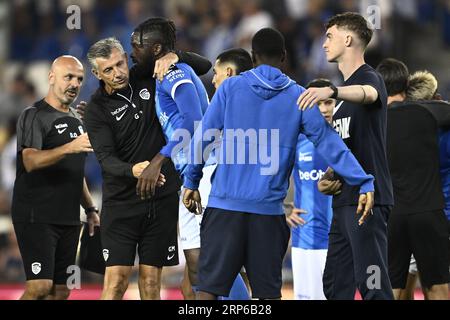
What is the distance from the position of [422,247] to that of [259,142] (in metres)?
2.19

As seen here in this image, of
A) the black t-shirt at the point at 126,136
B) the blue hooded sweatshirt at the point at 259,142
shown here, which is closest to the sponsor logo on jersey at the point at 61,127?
the black t-shirt at the point at 126,136

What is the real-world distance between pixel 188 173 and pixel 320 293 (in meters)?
2.14

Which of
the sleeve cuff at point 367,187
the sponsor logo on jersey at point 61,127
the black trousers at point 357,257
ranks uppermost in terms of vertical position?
the sponsor logo on jersey at point 61,127

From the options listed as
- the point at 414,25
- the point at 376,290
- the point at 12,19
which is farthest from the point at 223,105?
the point at 12,19

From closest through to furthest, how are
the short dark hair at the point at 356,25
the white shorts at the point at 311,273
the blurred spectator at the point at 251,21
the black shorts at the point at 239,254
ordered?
the black shorts at the point at 239,254 < the short dark hair at the point at 356,25 < the white shorts at the point at 311,273 < the blurred spectator at the point at 251,21

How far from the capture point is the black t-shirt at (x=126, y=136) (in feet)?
21.9

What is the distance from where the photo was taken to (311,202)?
7.61m

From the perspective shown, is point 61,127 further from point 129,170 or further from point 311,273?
point 311,273

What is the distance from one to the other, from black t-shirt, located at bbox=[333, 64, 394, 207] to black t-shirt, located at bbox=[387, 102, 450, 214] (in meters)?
1.21

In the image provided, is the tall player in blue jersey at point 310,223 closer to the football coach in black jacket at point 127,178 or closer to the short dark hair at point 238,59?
the short dark hair at point 238,59

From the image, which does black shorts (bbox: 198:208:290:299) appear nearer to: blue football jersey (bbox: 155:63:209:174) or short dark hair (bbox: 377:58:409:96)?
blue football jersey (bbox: 155:63:209:174)

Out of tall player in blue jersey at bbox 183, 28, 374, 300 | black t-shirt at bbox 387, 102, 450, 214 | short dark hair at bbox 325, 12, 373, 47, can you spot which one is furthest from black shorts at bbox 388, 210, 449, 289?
short dark hair at bbox 325, 12, 373, 47

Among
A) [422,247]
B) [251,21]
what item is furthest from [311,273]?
[251,21]

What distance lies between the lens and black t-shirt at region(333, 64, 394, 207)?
20.1ft
